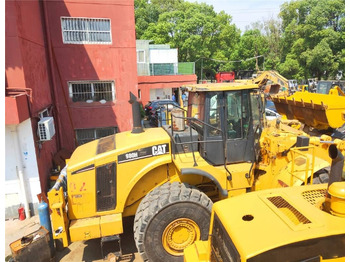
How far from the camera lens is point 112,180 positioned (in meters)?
4.68

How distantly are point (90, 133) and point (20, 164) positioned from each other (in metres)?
4.31

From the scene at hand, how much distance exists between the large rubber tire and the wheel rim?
0.02m

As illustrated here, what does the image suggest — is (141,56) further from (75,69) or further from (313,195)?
(313,195)

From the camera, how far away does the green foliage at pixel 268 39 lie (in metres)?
26.3

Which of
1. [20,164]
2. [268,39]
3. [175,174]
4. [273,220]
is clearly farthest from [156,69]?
[268,39]

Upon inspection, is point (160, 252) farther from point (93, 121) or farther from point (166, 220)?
point (93, 121)

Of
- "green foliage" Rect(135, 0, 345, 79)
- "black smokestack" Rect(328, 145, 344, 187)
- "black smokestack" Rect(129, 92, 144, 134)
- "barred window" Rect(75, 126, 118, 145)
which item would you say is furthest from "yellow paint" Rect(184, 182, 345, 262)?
"green foliage" Rect(135, 0, 345, 79)

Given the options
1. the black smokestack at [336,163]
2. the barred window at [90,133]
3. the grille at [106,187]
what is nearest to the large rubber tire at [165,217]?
the grille at [106,187]

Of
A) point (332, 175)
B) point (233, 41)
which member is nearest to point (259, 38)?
point (233, 41)

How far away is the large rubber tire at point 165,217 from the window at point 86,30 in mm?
7904

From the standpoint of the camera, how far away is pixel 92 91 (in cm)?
1057

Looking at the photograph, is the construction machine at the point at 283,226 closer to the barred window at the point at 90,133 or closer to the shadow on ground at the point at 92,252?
the shadow on ground at the point at 92,252

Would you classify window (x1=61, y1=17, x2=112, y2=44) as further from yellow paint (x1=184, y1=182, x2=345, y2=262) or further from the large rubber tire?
yellow paint (x1=184, y1=182, x2=345, y2=262)

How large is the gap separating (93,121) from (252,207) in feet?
29.7
